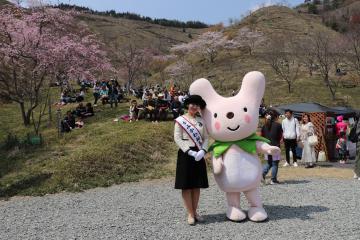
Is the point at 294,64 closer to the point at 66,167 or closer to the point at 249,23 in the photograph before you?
the point at 249,23

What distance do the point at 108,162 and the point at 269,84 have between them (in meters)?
29.7

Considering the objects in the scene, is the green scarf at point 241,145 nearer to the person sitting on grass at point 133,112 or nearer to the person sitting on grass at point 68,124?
the person sitting on grass at point 68,124

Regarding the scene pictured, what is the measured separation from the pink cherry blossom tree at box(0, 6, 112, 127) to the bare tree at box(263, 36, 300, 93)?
68.1 ft

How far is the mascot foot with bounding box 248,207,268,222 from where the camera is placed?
19.4 ft

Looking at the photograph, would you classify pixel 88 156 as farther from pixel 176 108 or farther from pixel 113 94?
pixel 113 94

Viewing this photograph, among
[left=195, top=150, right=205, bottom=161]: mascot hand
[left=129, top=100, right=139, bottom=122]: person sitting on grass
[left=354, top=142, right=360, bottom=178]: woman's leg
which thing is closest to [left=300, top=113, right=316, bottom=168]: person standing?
[left=354, top=142, right=360, bottom=178]: woman's leg

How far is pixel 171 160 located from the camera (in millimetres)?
12484

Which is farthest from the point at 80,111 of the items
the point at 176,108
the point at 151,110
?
the point at 176,108

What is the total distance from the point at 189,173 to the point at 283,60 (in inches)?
1432

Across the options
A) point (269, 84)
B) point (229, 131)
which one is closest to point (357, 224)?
point (229, 131)

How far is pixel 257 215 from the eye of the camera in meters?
5.92

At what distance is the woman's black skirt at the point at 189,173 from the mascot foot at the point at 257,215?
31.5 inches

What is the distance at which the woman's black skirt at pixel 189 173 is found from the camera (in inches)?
226

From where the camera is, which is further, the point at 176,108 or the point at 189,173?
the point at 176,108
